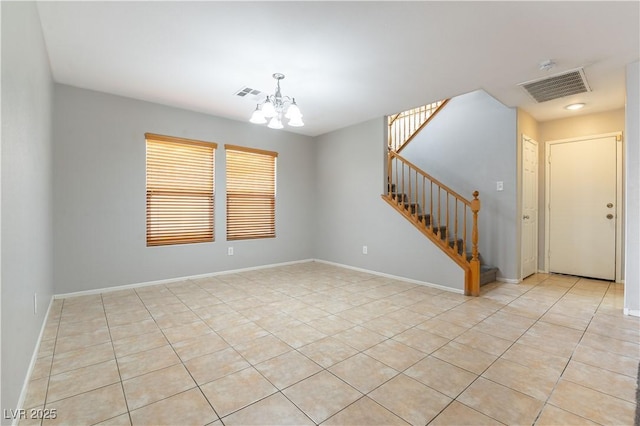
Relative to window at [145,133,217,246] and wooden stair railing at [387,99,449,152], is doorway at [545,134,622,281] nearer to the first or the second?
wooden stair railing at [387,99,449,152]

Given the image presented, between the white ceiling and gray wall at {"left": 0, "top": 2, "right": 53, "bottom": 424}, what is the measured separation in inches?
21.8

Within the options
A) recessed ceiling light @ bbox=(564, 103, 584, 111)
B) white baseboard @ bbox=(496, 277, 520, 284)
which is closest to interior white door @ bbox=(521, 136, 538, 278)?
white baseboard @ bbox=(496, 277, 520, 284)

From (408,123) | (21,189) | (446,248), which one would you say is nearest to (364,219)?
(446,248)

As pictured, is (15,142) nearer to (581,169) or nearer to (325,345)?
(325,345)

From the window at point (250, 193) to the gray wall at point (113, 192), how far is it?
0.54 feet

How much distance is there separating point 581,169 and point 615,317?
8.79ft

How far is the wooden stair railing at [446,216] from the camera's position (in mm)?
3760

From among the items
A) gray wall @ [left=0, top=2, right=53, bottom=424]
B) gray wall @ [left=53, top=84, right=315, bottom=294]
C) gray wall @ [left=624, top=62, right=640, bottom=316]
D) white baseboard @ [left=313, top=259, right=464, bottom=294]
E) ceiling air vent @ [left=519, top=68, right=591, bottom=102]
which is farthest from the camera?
white baseboard @ [left=313, top=259, right=464, bottom=294]

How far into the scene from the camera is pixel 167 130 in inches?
168

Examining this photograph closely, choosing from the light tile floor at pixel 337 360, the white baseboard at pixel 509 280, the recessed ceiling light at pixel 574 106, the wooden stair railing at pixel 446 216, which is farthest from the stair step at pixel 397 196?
the recessed ceiling light at pixel 574 106

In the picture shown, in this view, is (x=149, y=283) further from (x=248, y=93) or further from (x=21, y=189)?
(x=248, y=93)

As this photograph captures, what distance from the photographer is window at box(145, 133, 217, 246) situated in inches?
164

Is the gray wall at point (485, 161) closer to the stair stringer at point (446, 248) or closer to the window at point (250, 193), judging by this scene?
the stair stringer at point (446, 248)

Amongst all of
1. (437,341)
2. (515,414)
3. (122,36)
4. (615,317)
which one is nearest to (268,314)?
(437,341)
